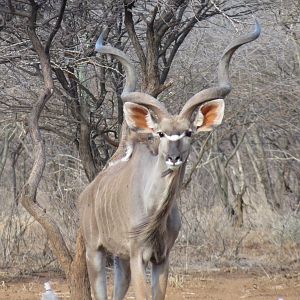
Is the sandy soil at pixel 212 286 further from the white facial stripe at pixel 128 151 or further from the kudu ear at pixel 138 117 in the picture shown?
the kudu ear at pixel 138 117

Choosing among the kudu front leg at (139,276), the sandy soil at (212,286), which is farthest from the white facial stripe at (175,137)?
the sandy soil at (212,286)

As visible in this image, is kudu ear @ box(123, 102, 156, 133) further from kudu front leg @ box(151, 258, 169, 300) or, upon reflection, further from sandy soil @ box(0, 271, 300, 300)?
sandy soil @ box(0, 271, 300, 300)

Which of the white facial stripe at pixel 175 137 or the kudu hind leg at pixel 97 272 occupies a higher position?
the white facial stripe at pixel 175 137

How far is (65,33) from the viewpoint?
9.15 metres

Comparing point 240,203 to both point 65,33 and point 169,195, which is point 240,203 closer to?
point 65,33

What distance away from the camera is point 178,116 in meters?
6.22

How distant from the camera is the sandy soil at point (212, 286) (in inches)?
385

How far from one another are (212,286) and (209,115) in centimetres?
428

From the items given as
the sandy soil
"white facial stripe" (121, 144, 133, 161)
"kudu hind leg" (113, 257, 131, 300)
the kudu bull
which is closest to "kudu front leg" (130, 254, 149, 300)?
the kudu bull

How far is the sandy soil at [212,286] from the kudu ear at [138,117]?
3570 millimetres

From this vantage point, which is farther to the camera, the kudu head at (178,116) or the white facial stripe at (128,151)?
the white facial stripe at (128,151)

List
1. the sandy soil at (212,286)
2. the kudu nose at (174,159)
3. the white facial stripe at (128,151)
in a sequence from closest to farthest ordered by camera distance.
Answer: the kudu nose at (174,159), the white facial stripe at (128,151), the sandy soil at (212,286)

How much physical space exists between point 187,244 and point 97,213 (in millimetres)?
4625

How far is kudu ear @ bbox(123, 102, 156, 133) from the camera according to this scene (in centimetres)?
637
